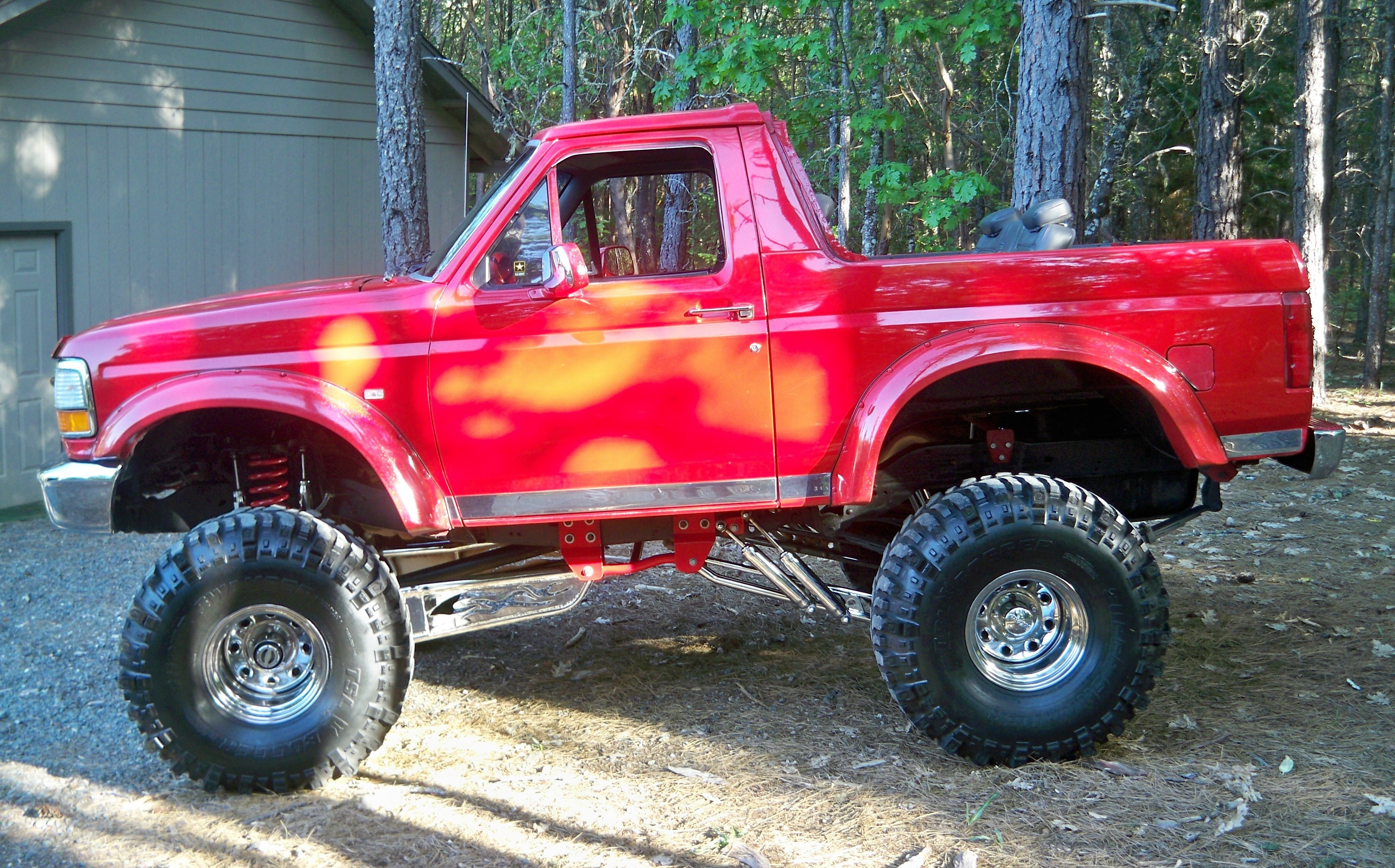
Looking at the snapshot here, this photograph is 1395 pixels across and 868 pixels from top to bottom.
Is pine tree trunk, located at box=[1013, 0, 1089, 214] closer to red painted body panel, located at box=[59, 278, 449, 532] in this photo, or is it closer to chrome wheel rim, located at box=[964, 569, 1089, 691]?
chrome wheel rim, located at box=[964, 569, 1089, 691]

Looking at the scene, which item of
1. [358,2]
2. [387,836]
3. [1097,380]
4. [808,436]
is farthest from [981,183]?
[387,836]

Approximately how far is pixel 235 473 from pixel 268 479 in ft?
0.46

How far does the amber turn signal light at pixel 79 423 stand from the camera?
13.6 ft

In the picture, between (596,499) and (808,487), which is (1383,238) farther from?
(596,499)

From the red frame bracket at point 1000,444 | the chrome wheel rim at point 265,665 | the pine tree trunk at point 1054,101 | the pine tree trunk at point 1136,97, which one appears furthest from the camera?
the pine tree trunk at point 1136,97

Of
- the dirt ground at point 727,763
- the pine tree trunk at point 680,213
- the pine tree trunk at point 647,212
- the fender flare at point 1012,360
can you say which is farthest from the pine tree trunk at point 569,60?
the fender flare at point 1012,360

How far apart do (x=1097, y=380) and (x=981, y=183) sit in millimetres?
5418

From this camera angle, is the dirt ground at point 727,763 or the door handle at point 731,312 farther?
the door handle at point 731,312

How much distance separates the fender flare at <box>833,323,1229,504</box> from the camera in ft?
13.4

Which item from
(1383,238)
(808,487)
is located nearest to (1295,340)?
(808,487)

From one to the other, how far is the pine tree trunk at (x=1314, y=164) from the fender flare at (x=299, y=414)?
13029 millimetres

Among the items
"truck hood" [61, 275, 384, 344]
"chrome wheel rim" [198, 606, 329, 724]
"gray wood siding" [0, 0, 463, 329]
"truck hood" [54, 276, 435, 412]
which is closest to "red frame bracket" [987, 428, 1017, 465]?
"truck hood" [54, 276, 435, 412]

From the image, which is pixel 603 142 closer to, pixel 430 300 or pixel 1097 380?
pixel 430 300

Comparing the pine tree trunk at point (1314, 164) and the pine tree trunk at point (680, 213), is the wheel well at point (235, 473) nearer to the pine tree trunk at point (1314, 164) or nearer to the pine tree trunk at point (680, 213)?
the pine tree trunk at point (680, 213)
